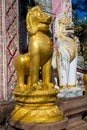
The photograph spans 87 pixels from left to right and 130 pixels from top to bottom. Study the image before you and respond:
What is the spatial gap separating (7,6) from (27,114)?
289 centimetres

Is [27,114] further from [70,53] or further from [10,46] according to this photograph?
[10,46]

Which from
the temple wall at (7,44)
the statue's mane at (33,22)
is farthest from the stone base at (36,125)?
the temple wall at (7,44)

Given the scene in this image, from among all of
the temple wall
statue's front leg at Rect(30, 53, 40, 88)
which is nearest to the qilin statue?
statue's front leg at Rect(30, 53, 40, 88)

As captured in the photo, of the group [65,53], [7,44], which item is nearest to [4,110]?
[65,53]

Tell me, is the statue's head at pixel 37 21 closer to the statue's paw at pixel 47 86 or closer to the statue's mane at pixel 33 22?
the statue's mane at pixel 33 22

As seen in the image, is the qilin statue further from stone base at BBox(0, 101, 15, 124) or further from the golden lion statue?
stone base at BBox(0, 101, 15, 124)

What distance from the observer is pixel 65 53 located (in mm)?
3326

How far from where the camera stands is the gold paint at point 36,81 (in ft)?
7.23

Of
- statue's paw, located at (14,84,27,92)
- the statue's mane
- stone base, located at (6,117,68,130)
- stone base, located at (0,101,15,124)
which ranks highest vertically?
the statue's mane

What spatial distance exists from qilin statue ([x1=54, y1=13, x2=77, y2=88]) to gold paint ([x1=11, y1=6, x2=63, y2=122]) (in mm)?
950

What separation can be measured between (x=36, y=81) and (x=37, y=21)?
50cm

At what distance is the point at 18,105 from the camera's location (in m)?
2.29

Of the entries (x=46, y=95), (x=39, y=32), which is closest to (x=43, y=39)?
(x=39, y=32)

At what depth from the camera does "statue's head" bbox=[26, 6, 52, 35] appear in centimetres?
232
